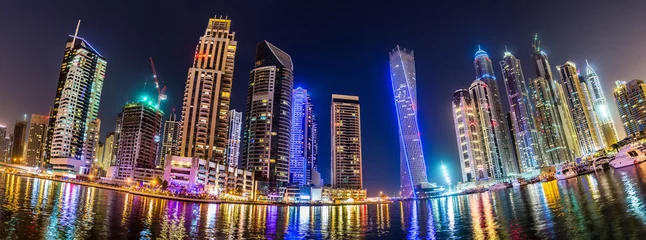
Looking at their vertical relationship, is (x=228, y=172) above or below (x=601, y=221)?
above

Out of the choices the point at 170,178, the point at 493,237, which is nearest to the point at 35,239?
the point at 493,237

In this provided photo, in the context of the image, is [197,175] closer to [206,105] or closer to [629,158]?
[206,105]

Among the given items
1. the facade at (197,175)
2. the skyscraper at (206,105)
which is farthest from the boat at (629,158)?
the skyscraper at (206,105)

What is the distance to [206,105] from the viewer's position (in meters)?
183

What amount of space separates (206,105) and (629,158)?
19779cm

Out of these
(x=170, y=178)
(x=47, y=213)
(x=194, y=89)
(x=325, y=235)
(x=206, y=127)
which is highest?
(x=194, y=89)

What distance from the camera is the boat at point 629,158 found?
134m

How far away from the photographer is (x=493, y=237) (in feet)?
134

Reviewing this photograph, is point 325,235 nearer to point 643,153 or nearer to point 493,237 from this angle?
point 493,237

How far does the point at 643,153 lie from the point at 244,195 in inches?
7168

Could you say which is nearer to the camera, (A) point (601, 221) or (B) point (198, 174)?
(A) point (601, 221)

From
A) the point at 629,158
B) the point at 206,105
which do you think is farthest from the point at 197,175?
the point at 629,158

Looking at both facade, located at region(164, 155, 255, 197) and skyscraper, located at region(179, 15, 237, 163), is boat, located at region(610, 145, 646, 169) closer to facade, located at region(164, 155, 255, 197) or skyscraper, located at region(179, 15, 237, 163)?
facade, located at region(164, 155, 255, 197)

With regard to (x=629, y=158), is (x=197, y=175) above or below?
below
